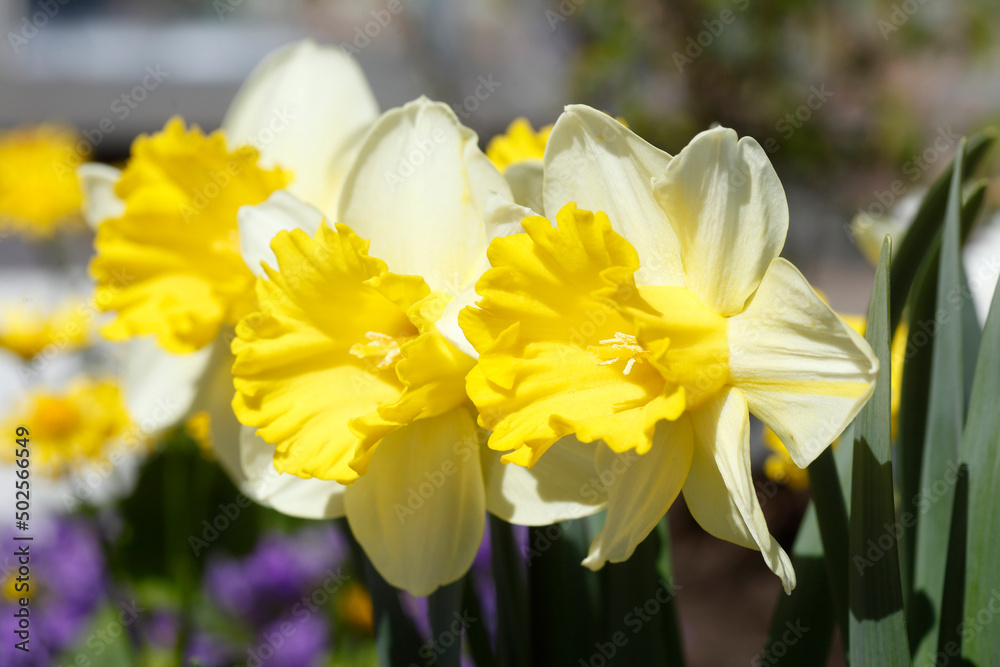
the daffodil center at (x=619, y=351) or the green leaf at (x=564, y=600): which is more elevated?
the daffodil center at (x=619, y=351)

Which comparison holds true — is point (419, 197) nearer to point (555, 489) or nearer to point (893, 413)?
point (555, 489)

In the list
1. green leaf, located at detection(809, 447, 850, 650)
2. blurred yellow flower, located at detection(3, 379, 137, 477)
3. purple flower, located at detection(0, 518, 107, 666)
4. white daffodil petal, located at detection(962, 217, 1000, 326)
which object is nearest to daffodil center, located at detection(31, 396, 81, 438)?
blurred yellow flower, located at detection(3, 379, 137, 477)

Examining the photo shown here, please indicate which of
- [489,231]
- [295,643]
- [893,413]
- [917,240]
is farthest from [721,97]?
[489,231]

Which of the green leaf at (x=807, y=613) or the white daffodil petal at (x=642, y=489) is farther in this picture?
the green leaf at (x=807, y=613)

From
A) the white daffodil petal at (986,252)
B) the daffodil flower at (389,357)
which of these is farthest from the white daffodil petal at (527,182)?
the white daffodil petal at (986,252)

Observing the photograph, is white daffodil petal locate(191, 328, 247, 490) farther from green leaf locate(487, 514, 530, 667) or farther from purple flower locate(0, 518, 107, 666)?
purple flower locate(0, 518, 107, 666)

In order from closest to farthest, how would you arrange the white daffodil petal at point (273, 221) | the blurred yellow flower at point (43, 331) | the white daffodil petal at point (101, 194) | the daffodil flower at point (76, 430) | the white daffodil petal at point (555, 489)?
the white daffodil petal at point (555, 489)
the white daffodil petal at point (273, 221)
the white daffodil petal at point (101, 194)
the daffodil flower at point (76, 430)
the blurred yellow flower at point (43, 331)

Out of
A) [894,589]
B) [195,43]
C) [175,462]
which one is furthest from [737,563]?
[195,43]

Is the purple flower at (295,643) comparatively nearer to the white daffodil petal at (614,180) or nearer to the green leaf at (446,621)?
the green leaf at (446,621)
